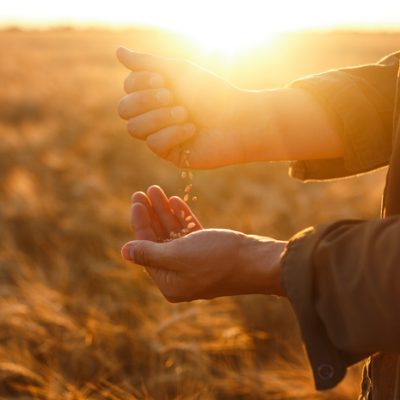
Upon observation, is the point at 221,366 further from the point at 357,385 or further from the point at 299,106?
the point at 299,106

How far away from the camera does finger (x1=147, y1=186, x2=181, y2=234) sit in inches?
53.8

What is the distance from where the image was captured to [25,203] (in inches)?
161

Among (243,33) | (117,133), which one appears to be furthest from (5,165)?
(243,33)

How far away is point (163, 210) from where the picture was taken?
137 cm

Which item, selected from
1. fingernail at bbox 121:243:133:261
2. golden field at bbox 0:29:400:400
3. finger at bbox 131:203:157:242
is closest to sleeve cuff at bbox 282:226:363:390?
fingernail at bbox 121:243:133:261

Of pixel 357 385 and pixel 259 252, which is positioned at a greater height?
pixel 259 252

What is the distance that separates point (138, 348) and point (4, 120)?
6.46 m

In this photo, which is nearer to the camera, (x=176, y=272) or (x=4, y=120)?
(x=176, y=272)

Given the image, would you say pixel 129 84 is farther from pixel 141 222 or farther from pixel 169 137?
pixel 141 222

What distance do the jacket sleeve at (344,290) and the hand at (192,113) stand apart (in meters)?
0.46

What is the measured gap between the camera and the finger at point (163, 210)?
1366 millimetres

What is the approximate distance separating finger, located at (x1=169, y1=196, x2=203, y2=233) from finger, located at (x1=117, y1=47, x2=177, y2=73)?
0.26 m

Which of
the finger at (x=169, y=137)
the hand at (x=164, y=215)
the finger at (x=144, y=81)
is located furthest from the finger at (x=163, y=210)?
the finger at (x=144, y=81)

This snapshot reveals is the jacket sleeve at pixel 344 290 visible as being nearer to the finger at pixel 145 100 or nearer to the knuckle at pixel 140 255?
the knuckle at pixel 140 255
